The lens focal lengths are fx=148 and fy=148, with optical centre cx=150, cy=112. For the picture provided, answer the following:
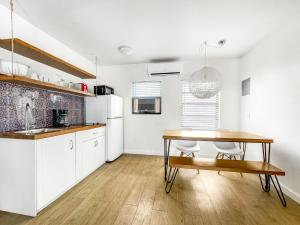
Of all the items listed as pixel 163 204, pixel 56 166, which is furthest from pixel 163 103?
pixel 56 166

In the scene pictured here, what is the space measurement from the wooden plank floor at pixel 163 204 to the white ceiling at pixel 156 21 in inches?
98.9

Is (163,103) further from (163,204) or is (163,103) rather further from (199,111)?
(163,204)

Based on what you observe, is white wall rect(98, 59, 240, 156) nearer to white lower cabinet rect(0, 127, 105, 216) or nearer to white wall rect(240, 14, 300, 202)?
white wall rect(240, 14, 300, 202)

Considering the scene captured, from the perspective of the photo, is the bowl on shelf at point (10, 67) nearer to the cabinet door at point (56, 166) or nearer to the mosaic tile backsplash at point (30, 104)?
the mosaic tile backsplash at point (30, 104)

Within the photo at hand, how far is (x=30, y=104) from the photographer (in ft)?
7.39

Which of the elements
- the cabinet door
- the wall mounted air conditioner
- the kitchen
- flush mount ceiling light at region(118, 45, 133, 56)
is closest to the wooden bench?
the kitchen

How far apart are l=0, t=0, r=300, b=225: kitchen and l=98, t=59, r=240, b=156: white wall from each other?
0.05m

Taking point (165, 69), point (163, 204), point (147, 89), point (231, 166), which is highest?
point (165, 69)

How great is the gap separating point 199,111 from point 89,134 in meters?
2.70

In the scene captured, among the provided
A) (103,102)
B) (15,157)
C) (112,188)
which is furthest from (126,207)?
(103,102)

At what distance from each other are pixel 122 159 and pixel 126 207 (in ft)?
6.19

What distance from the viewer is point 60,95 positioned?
2889 mm

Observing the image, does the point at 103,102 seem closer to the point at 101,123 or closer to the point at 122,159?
the point at 101,123

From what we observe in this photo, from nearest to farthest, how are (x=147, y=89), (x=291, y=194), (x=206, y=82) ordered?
(x=291, y=194)
(x=206, y=82)
(x=147, y=89)
